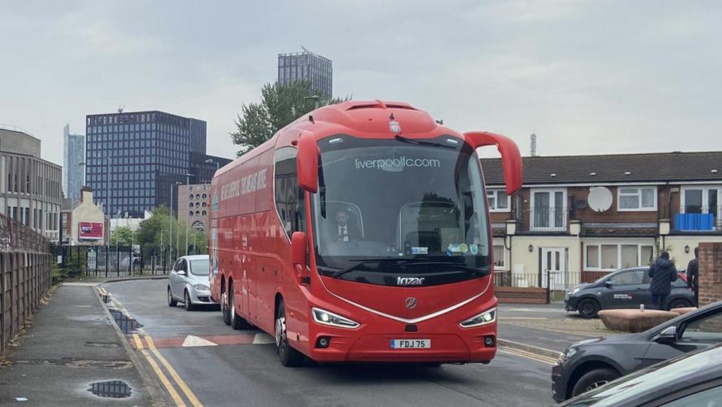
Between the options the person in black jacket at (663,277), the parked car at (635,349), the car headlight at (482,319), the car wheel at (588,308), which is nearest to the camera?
the parked car at (635,349)

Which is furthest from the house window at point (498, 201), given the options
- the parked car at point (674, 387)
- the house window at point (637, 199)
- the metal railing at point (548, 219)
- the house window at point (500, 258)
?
the parked car at point (674, 387)

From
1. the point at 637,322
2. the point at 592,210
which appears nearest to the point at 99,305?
the point at 637,322

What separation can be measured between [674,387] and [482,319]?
26.7 ft

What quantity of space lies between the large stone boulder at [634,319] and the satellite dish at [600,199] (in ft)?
91.0

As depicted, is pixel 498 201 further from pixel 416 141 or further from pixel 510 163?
pixel 510 163

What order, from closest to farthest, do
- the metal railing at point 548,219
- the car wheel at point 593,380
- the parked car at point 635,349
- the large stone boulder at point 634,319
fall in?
the parked car at point 635,349 < the car wheel at point 593,380 < the large stone boulder at point 634,319 < the metal railing at point 548,219

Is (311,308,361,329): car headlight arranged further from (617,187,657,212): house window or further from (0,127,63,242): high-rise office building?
(0,127,63,242): high-rise office building

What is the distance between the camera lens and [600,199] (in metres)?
46.0

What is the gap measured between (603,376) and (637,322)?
965 centimetres

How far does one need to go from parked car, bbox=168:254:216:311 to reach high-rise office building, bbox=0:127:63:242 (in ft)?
189

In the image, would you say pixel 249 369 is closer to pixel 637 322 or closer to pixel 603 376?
pixel 603 376

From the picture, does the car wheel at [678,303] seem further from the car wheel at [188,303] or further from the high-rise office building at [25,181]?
the high-rise office building at [25,181]

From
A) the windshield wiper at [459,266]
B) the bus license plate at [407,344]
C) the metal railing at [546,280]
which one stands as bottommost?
the metal railing at [546,280]

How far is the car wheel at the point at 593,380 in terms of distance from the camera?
870 centimetres
